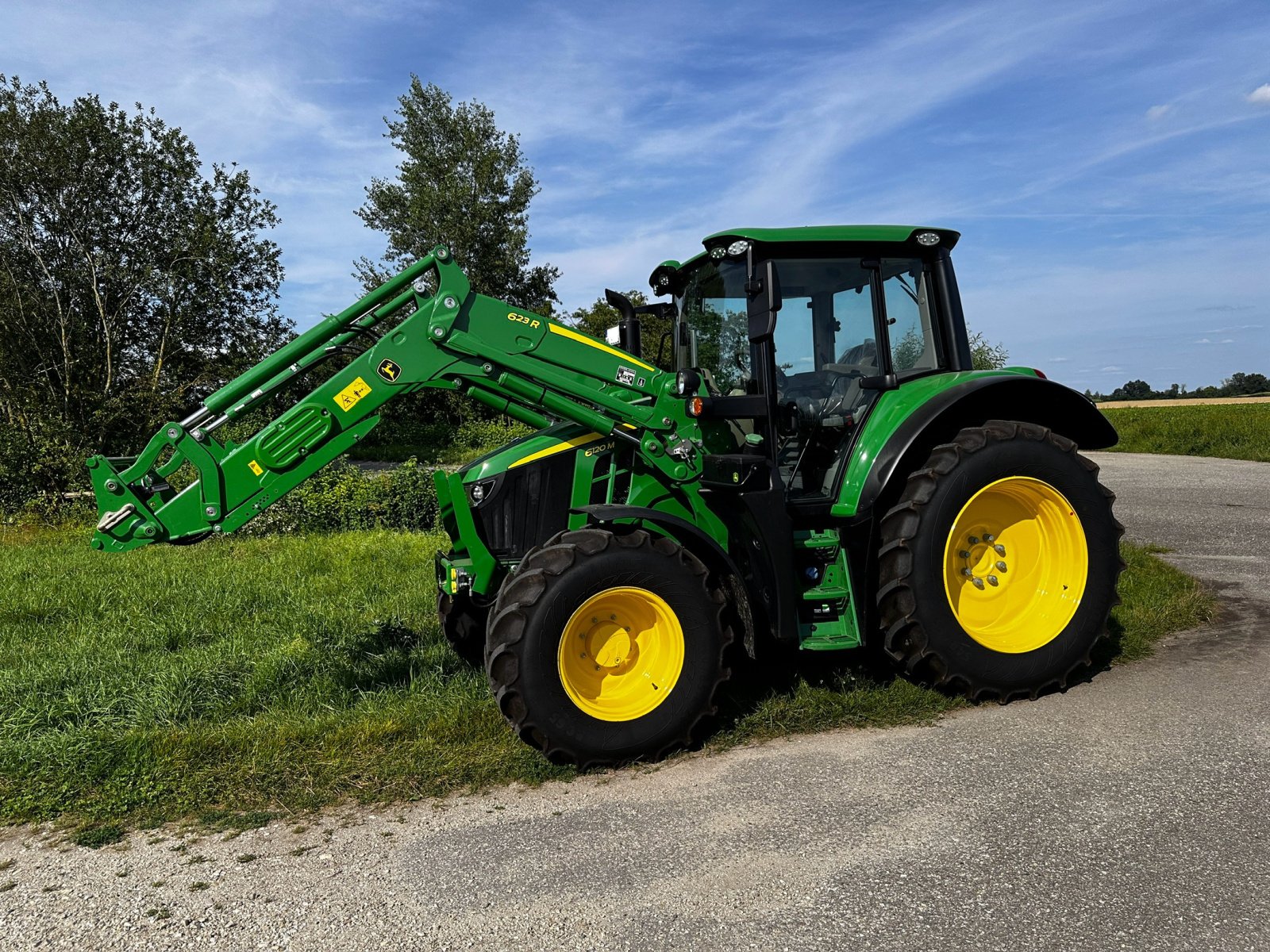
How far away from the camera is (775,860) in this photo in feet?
10.6

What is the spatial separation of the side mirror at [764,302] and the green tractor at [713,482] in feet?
0.04

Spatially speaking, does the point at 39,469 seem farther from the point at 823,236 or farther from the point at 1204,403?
the point at 1204,403

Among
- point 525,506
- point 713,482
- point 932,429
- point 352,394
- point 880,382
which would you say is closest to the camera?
point 352,394

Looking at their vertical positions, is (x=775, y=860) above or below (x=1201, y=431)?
below

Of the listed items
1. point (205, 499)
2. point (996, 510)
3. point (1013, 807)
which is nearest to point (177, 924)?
point (205, 499)

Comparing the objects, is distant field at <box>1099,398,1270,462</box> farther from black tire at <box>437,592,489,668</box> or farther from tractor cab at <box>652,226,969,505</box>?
black tire at <box>437,592,489,668</box>

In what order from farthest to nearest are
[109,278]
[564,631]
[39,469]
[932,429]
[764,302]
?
[109,278] → [39,469] → [932,429] → [764,302] → [564,631]

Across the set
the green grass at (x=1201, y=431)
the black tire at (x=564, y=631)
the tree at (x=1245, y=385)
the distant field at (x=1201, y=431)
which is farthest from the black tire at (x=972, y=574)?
the tree at (x=1245, y=385)

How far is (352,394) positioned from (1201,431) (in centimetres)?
2613

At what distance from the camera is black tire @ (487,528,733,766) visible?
388 centimetres

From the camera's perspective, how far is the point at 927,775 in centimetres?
388

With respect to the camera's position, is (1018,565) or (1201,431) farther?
(1201,431)

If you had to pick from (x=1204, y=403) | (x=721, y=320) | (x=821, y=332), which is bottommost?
(x=1204, y=403)

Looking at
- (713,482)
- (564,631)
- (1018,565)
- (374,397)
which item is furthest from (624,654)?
(1018,565)
